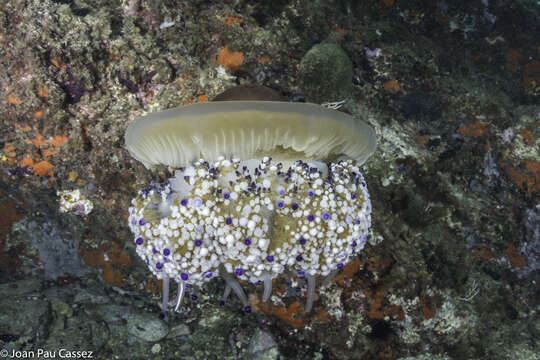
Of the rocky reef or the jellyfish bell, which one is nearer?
the jellyfish bell

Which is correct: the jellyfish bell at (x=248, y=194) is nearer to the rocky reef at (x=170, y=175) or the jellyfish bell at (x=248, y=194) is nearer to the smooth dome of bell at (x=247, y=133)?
the smooth dome of bell at (x=247, y=133)

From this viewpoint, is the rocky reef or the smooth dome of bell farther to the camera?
the rocky reef

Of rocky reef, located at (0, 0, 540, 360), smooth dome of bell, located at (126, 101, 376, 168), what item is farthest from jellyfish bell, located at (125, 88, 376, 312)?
rocky reef, located at (0, 0, 540, 360)

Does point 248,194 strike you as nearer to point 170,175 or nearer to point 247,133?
point 247,133

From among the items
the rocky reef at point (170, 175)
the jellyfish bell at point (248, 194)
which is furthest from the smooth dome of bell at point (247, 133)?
the rocky reef at point (170, 175)

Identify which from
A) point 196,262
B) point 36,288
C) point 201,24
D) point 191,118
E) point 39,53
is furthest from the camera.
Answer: point 36,288

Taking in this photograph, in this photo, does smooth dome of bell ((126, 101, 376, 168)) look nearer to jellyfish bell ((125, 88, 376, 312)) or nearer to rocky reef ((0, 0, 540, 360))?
jellyfish bell ((125, 88, 376, 312))

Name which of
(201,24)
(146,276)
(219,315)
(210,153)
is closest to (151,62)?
(201,24)

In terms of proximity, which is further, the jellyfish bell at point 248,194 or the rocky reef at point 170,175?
the rocky reef at point 170,175

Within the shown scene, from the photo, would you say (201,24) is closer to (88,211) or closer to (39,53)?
(39,53)
